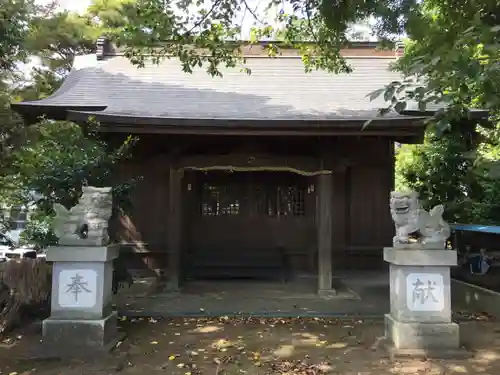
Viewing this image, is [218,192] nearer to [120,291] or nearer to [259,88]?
[259,88]

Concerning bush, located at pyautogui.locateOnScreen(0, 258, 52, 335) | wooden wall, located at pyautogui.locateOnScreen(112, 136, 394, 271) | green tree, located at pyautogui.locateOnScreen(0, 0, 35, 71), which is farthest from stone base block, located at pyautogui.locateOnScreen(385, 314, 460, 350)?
green tree, located at pyautogui.locateOnScreen(0, 0, 35, 71)

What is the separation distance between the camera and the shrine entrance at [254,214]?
33.6 ft

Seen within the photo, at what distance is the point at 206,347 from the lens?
554 cm

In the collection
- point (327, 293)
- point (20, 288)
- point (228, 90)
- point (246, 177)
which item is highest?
point (228, 90)

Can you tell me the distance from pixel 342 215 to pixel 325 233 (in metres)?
2.26

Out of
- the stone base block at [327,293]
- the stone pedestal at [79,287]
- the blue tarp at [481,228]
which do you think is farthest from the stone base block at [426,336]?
the stone pedestal at [79,287]

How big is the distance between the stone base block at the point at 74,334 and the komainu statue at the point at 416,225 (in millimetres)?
3509

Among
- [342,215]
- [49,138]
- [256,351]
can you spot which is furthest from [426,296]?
[49,138]

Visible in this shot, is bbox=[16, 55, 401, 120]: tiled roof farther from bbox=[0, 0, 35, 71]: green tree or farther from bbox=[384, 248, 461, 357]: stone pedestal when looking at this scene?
bbox=[384, 248, 461, 357]: stone pedestal

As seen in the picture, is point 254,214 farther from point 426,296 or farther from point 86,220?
point 426,296

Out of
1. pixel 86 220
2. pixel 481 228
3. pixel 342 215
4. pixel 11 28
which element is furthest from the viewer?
pixel 342 215

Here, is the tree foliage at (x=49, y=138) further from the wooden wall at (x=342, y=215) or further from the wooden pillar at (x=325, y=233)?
the wooden pillar at (x=325, y=233)

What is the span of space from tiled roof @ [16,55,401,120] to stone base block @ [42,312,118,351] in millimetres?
3327

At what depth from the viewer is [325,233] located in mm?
8117
